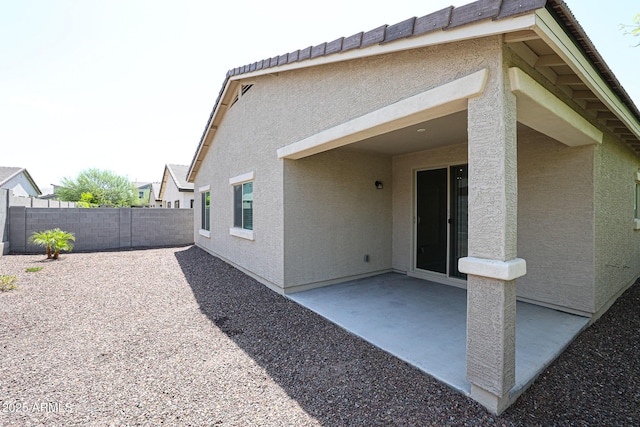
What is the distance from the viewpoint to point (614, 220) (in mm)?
5766

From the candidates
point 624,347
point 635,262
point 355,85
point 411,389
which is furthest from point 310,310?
point 635,262

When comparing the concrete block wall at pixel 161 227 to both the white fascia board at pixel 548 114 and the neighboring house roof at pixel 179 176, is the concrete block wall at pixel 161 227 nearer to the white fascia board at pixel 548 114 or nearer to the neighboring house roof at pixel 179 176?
the neighboring house roof at pixel 179 176

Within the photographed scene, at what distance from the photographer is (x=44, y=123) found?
22594mm

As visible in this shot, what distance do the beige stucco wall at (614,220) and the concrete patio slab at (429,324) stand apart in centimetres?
118

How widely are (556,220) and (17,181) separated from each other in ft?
146

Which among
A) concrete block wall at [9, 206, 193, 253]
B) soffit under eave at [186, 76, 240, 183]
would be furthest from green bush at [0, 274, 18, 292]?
soffit under eave at [186, 76, 240, 183]

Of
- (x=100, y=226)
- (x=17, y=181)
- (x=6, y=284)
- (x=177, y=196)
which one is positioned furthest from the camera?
(x=17, y=181)

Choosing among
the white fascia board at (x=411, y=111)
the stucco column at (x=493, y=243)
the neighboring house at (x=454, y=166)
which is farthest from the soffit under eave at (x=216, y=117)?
the stucco column at (x=493, y=243)

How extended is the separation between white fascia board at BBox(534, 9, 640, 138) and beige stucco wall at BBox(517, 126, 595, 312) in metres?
1.04

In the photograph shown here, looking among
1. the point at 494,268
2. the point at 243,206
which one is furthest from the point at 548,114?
the point at 243,206

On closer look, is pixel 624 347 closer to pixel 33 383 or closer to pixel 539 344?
pixel 539 344

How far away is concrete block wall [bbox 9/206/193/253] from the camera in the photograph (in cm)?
1296

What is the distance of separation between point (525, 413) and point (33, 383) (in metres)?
5.34

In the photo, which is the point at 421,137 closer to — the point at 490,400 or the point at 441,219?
the point at 441,219
